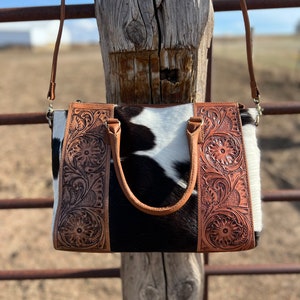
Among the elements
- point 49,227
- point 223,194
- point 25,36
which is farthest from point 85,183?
point 25,36

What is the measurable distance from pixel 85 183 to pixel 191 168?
Answer: 0.21 m

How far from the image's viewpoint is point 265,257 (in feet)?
9.00

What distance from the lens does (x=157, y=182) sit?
0.89 metres

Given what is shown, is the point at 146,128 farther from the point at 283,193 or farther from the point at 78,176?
the point at 283,193

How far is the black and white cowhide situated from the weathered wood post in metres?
0.07

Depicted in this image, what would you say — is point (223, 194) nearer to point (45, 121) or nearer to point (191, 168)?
point (191, 168)

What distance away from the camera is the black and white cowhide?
34.8 inches

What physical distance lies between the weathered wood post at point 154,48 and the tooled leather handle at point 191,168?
0.12 metres

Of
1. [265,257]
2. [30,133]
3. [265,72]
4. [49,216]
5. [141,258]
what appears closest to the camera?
[141,258]

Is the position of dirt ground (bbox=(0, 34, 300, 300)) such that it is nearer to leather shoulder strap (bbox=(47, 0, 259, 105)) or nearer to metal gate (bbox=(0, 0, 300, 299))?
metal gate (bbox=(0, 0, 300, 299))

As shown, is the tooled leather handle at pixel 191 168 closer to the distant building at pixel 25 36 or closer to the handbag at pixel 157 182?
the handbag at pixel 157 182

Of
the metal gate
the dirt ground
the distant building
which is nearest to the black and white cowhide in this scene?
the metal gate

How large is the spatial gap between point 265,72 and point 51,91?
9.27 meters

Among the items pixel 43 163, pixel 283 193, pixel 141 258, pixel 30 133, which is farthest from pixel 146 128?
pixel 30 133
